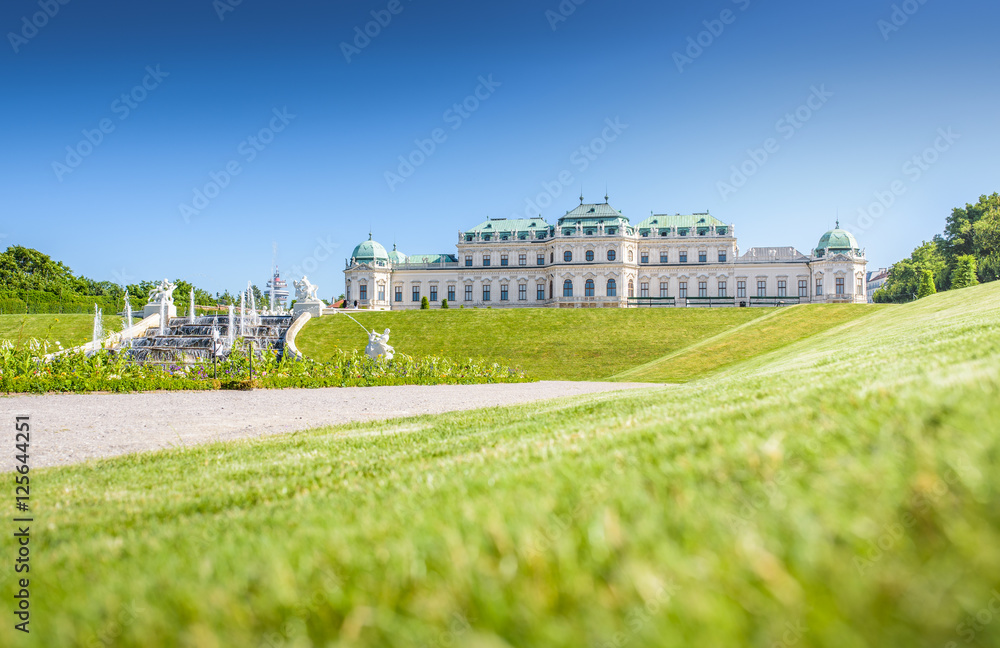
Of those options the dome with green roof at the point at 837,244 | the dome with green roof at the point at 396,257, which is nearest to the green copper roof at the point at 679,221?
the dome with green roof at the point at 837,244

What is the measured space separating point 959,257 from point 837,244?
1559 centimetres

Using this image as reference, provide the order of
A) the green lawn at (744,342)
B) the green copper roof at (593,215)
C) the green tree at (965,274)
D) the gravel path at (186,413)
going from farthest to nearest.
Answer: the green copper roof at (593,215) → the green tree at (965,274) → the green lawn at (744,342) → the gravel path at (186,413)

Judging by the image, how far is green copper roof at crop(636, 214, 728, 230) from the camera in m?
71.2

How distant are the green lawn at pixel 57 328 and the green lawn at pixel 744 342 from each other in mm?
31856

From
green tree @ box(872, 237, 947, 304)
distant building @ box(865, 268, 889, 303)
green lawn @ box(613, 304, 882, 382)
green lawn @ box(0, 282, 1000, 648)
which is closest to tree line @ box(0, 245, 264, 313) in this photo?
green lawn @ box(613, 304, 882, 382)

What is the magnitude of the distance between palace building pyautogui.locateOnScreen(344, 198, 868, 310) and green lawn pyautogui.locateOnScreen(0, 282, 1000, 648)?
66.7m

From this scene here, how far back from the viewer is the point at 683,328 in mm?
34344

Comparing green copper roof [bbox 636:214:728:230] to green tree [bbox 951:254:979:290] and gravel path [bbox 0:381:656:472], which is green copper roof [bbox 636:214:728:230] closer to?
green tree [bbox 951:254:979:290]

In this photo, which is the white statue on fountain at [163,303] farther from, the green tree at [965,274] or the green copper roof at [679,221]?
the green tree at [965,274]

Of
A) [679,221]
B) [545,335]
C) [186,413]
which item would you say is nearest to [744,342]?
[545,335]

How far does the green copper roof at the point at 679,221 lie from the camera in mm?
71250

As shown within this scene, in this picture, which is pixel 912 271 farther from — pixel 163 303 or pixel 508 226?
pixel 163 303

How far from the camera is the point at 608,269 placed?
227ft

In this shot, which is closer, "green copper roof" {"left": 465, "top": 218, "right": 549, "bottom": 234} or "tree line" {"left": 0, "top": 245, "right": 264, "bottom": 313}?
"tree line" {"left": 0, "top": 245, "right": 264, "bottom": 313}
